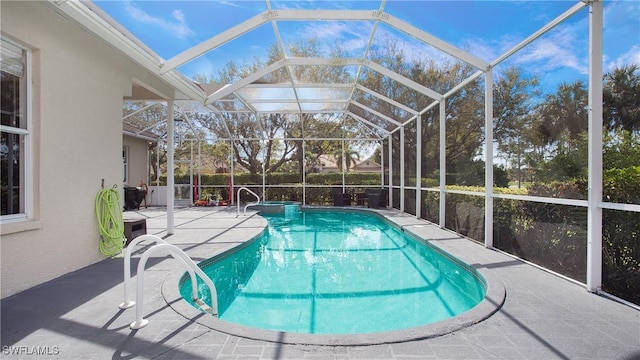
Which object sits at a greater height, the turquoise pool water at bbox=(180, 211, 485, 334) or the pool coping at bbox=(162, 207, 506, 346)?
the pool coping at bbox=(162, 207, 506, 346)

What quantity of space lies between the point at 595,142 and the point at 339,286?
3243mm

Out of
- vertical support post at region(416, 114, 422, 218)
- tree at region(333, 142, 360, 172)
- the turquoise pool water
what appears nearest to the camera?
the turquoise pool water

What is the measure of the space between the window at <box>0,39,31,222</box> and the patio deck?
886 millimetres

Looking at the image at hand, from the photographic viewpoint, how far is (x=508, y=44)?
4.93 m

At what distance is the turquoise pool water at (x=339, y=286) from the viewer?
3514 mm

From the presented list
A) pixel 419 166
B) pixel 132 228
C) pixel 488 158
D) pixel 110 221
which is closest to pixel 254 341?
pixel 110 221

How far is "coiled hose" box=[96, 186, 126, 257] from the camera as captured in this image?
4590 millimetres

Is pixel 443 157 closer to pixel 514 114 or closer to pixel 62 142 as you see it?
pixel 514 114

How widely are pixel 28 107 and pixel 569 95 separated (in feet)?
19.3

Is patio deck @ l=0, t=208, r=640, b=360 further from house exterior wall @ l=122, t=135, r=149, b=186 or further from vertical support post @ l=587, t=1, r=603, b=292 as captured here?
house exterior wall @ l=122, t=135, r=149, b=186

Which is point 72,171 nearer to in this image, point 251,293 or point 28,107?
point 28,107

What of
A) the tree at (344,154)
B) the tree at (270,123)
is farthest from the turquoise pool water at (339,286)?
the tree at (344,154)

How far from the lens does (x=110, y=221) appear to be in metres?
4.80

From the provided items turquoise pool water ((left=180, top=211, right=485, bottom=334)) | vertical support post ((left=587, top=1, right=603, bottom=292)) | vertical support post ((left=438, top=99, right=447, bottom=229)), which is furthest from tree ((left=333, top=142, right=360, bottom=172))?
vertical support post ((left=587, top=1, right=603, bottom=292))
